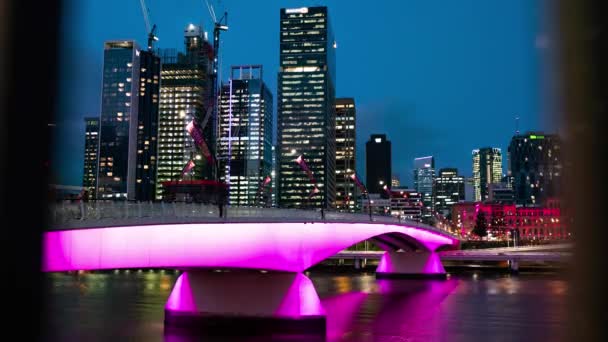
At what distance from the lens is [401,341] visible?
2797cm

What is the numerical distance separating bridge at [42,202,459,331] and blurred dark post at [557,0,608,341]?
45.4 ft

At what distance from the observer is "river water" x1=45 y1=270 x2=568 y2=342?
28.6m

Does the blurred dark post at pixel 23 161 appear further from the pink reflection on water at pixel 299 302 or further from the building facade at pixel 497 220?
the building facade at pixel 497 220

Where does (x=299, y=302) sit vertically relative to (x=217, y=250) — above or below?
below

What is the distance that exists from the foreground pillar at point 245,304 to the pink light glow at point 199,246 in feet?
3.75

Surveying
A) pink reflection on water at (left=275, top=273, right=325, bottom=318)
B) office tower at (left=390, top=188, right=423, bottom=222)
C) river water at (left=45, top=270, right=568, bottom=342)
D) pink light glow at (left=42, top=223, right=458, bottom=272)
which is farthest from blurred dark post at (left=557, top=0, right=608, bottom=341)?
office tower at (left=390, top=188, right=423, bottom=222)

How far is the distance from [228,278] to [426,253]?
4671cm

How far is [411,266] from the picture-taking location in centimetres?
6975

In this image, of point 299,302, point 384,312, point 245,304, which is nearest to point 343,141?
point 384,312

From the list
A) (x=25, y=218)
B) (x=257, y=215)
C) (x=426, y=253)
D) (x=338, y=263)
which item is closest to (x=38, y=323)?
(x=25, y=218)

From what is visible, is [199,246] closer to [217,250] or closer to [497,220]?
→ [217,250]

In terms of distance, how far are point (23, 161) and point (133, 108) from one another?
12382 cm

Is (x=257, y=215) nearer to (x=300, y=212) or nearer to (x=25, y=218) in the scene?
(x=300, y=212)

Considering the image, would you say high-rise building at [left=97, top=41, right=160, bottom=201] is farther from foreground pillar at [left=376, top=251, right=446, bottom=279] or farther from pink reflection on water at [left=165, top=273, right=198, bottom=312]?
pink reflection on water at [left=165, top=273, right=198, bottom=312]
